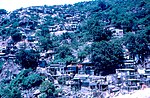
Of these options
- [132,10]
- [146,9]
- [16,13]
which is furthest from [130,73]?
[16,13]

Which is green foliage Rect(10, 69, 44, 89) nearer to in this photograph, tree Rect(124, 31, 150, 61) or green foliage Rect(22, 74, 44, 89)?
green foliage Rect(22, 74, 44, 89)

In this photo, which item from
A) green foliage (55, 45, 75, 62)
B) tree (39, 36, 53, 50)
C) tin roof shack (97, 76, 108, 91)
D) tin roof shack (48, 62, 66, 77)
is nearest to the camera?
tin roof shack (97, 76, 108, 91)

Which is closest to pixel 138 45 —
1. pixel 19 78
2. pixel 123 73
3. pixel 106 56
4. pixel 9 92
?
pixel 106 56

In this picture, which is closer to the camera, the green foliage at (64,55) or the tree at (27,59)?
the green foliage at (64,55)

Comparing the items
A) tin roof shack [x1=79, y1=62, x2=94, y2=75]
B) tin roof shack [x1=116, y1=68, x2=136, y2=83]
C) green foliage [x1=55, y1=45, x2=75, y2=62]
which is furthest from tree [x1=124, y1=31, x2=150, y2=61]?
green foliage [x1=55, y1=45, x2=75, y2=62]

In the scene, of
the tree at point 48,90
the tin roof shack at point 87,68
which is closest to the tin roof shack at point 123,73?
the tin roof shack at point 87,68

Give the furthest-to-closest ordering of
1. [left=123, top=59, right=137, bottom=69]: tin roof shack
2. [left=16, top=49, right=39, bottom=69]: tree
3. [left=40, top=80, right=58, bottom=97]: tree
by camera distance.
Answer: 1. [left=16, top=49, right=39, bottom=69]: tree
2. [left=123, top=59, right=137, bottom=69]: tin roof shack
3. [left=40, top=80, right=58, bottom=97]: tree

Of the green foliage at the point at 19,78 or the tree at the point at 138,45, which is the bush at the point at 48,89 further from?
the tree at the point at 138,45
